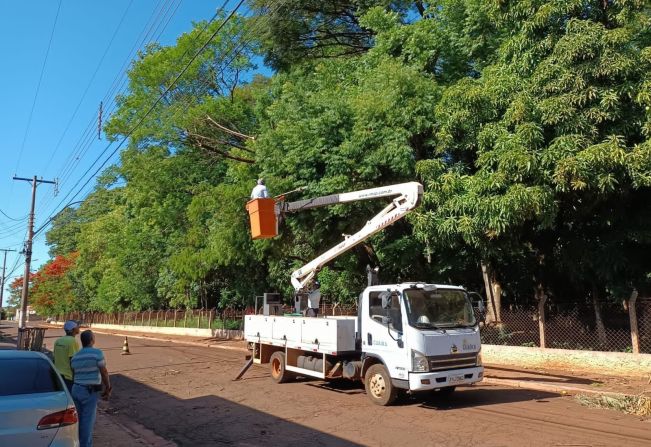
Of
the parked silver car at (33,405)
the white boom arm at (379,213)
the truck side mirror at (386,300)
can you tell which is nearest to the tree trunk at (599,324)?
the white boom arm at (379,213)

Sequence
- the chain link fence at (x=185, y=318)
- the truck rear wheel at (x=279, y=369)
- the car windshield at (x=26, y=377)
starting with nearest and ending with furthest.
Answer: the car windshield at (x=26, y=377) < the truck rear wheel at (x=279, y=369) < the chain link fence at (x=185, y=318)

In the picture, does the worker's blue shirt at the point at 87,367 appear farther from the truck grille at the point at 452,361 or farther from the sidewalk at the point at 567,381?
the sidewalk at the point at 567,381

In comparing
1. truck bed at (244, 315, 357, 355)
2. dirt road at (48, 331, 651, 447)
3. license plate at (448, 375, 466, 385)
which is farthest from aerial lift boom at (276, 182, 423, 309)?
license plate at (448, 375, 466, 385)

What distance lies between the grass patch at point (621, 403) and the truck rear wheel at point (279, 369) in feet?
22.0

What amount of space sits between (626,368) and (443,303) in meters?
6.04

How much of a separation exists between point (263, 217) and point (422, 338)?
517cm

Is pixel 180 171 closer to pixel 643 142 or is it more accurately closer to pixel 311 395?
pixel 311 395

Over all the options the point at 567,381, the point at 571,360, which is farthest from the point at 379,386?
the point at 571,360

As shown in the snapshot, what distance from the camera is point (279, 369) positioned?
1395 centimetres

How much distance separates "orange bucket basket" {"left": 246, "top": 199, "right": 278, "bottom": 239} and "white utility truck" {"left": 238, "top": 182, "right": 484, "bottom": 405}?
1.77 m

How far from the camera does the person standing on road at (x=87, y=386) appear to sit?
263 inches

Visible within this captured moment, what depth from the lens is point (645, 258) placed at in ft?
47.6

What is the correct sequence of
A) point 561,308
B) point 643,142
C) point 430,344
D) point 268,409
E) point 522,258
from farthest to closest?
point 522,258, point 561,308, point 643,142, point 268,409, point 430,344

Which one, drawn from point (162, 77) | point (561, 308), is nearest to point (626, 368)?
point (561, 308)
